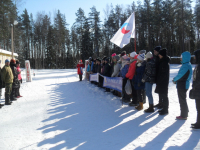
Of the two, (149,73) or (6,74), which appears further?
(6,74)

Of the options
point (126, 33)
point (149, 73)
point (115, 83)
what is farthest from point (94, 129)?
point (126, 33)

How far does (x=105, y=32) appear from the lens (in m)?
49.3

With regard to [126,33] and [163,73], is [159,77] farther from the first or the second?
[126,33]

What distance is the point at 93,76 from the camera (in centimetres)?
1117

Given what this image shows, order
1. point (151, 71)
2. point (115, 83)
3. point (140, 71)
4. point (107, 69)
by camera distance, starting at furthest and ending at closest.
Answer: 1. point (107, 69)
2. point (115, 83)
3. point (140, 71)
4. point (151, 71)

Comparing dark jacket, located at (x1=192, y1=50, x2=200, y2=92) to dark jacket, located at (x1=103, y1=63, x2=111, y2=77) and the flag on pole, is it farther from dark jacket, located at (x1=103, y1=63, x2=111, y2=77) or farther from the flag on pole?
the flag on pole

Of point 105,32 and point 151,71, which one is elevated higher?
point 105,32

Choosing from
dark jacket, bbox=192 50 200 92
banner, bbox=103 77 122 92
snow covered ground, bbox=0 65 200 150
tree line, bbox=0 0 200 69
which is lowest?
snow covered ground, bbox=0 65 200 150

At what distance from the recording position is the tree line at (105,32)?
40.4m

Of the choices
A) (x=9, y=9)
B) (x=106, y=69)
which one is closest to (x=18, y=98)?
(x=106, y=69)

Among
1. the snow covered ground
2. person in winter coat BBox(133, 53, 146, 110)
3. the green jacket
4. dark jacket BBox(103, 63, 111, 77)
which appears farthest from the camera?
dark jacket BBox(103, 63, 111, 77)

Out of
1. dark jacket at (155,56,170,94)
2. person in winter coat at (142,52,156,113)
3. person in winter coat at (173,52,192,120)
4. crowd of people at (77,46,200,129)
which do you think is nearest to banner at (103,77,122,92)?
crowd of people at (77,46,200,129)

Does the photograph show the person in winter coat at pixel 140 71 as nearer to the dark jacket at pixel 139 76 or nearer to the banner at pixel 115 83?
the dark jacket at pixel 139 76

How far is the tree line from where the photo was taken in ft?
133
